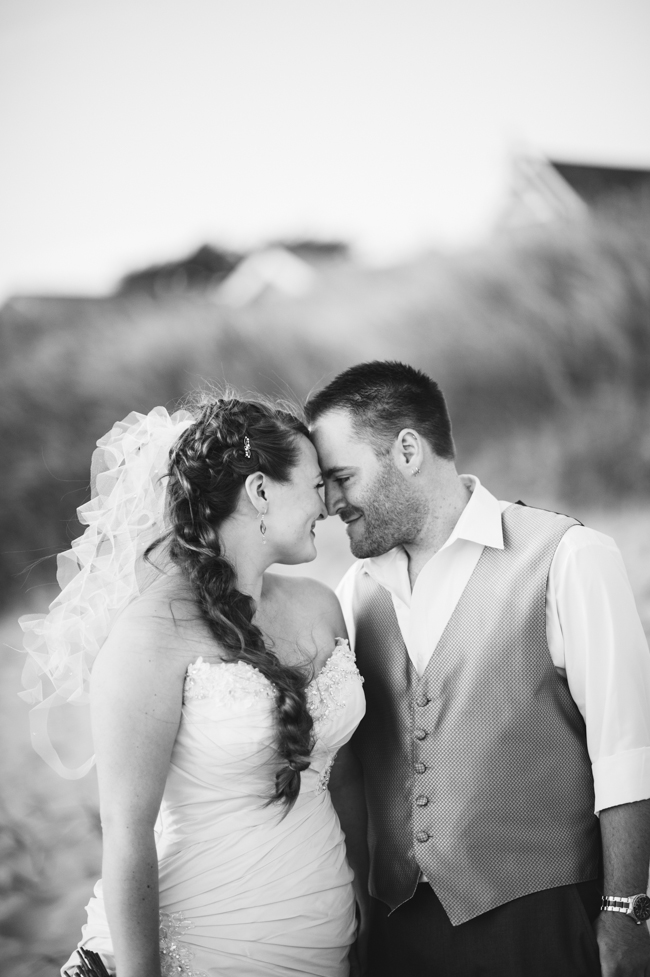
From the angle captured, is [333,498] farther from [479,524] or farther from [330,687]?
[330,687]

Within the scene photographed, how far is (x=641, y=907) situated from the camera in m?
1.62

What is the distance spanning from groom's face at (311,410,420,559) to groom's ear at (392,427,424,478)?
0.02 m

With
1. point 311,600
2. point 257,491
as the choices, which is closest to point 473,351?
point 311,600

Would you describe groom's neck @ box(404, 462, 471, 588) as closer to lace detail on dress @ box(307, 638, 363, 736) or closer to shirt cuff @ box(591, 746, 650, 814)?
lace detail on dress @ box(307, 638, 363, 736)

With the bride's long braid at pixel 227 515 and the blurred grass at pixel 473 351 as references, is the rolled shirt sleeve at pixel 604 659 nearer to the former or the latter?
the bride's long braid at pixel 227 515

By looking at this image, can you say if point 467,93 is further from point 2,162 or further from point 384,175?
point 2,162

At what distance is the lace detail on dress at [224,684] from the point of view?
154cm

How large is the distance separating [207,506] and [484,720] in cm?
77

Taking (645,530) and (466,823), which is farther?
(645,530)

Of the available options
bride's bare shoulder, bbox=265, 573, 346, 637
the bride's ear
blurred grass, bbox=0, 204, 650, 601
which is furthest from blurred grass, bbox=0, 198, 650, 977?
the bride's ear

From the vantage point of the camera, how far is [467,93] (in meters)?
3.83

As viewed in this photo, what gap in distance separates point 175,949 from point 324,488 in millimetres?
1055

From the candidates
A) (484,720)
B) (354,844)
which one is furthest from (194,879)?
(484,720)

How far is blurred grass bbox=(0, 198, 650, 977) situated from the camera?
3.47 m
